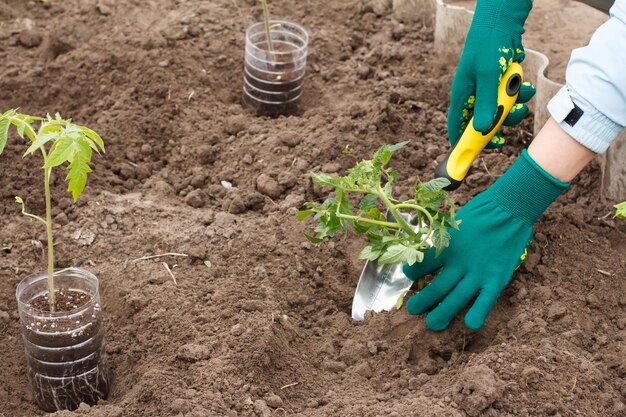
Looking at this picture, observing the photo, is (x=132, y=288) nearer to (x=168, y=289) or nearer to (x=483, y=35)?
(x=168, y=289)

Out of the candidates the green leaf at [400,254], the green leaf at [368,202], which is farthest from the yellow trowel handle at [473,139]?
the green leaf at [400,254]

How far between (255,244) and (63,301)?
0.79 metres

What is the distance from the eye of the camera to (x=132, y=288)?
9.96 ft

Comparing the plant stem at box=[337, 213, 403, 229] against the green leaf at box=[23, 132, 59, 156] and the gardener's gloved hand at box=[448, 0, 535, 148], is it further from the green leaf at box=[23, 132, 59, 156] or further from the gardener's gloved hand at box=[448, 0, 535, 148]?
the green leaf at box=[23, 132, 59, 156]

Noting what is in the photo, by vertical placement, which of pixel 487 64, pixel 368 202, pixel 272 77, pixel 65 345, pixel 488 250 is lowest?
pixel 272 77

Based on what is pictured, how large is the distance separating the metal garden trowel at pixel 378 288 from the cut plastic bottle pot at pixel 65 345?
913mm

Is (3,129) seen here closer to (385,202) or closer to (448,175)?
(385,202)

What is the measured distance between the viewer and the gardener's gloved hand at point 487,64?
118 inches

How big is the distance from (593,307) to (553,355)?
1.26ft

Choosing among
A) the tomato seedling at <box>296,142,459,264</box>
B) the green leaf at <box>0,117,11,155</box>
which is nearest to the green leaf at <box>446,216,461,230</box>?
the tomato seedling at <box>296,142,459,264</box>

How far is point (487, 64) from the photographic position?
9.87 ft

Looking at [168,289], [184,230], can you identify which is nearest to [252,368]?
[168,289]

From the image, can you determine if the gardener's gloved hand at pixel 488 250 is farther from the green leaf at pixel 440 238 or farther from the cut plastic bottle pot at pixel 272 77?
the cut plastic bottle pot at pixel 272 77

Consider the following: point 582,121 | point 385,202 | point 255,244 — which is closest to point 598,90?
point 582,121
